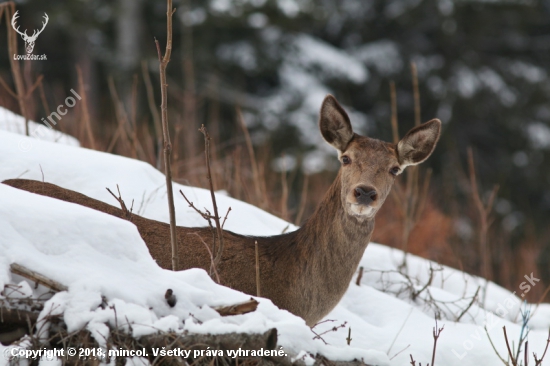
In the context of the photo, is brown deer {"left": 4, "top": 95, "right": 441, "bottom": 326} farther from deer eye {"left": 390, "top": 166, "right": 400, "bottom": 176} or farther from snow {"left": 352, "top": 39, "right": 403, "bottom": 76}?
snow {"left": 352, "top": 39, "right": 403, "bottom": 76}

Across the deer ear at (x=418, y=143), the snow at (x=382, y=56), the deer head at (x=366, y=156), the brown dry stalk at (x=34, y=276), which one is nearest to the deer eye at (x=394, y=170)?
the deer head at (x=366, y=156)

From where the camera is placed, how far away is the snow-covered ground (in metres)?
2.68

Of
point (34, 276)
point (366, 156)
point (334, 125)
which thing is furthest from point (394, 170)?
point (34, 276)

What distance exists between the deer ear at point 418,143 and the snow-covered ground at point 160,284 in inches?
40.1

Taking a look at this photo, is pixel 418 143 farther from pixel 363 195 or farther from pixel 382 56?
pixel 382 56

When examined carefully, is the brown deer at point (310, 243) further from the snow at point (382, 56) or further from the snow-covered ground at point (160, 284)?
the snow at point (382, 56)

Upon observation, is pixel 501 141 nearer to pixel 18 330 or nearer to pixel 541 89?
pixel 541 89

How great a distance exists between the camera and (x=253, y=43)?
642 inches

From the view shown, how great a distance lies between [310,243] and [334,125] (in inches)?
31.9

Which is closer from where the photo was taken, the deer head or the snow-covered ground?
the snow-covered ground

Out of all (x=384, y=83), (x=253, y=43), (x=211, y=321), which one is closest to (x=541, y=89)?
(x=384, y=83)

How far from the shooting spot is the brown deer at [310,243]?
392cm

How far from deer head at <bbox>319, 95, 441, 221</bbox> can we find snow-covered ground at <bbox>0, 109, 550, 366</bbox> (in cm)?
82

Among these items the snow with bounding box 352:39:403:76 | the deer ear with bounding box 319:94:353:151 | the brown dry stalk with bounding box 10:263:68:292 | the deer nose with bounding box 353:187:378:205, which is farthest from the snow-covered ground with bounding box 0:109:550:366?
the snow with bounding box 352:39:403:76
